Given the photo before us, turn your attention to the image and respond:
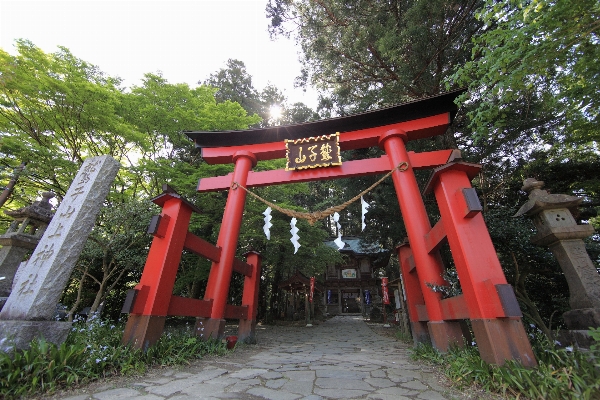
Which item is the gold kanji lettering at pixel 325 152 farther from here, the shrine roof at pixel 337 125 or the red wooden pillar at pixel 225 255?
the red wooden pillar at pixel 225 255

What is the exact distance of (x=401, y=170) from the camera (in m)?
5.76

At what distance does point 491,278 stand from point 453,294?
106cm

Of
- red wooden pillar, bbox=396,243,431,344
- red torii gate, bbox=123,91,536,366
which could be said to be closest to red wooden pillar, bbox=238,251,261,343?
red torii gate, bbox=123,91,536,366

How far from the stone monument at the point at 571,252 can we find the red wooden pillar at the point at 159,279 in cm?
599

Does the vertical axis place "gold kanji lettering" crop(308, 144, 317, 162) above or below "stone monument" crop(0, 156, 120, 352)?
above


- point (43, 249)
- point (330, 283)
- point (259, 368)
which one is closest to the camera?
point (43, 249)

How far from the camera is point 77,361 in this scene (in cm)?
313

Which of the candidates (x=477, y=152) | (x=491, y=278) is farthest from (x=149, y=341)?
(x=477, y=152)

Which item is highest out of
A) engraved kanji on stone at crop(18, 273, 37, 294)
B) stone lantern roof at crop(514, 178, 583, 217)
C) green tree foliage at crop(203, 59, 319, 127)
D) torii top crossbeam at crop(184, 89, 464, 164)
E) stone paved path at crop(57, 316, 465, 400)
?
green tree foliage at crop(203, 59, 319, 127)

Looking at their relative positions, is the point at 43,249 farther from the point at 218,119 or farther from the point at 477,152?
the point at 477,152

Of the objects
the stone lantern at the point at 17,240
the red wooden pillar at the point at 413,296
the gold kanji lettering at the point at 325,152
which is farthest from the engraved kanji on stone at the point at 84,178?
the red wooden pillar at the point at 413,296

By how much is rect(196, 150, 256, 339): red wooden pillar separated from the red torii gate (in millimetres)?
20

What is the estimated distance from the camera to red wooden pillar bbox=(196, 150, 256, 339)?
535cm

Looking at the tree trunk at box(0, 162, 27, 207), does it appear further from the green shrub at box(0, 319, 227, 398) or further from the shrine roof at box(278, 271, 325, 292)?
the shrine roof at box(278, 271, 325, 292)
